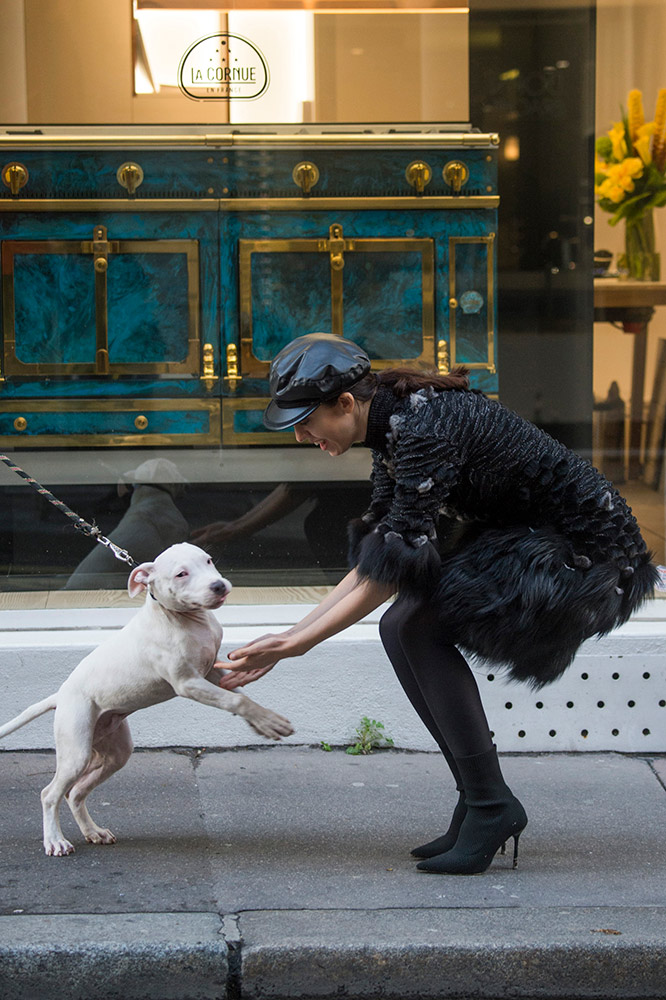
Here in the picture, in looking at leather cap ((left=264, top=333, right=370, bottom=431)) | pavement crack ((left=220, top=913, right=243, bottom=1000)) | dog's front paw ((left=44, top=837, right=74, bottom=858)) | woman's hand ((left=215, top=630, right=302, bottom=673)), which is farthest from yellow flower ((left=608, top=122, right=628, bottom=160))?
pavement crack ((left=220, top=913, right=243, bottom=1000))

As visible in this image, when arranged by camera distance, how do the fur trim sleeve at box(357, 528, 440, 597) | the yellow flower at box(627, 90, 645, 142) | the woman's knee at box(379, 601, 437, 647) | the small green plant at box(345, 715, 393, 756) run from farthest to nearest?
the yellow flower at box(627, 90, 645, 142), the small green plant at box(345, 715, 393, 756), the woman's knee at box(379, 601, 437, 647), the fur trim sleeve at box(357, 528, 440, 597)

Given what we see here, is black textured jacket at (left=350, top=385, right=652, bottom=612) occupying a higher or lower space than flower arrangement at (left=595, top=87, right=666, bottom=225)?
lower

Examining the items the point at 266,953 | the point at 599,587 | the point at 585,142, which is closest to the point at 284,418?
the point at 599,587

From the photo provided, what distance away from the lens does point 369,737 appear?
191 inches

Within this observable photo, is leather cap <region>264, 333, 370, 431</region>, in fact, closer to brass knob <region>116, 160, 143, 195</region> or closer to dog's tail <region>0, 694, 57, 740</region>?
dog's tail <region>0, 694, 57, 740</region>

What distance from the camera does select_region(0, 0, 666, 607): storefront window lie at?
16.4ft

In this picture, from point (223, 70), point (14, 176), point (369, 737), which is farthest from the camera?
point (14, 176)

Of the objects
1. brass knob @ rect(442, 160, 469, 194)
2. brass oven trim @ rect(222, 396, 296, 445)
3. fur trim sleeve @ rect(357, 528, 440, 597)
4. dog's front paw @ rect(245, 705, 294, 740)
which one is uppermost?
brass knob @ rect(442, 160, 469, 194)

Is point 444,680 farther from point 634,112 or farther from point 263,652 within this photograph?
point 634,112

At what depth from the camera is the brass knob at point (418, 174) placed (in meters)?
5.16

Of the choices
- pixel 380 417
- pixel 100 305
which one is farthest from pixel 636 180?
pixel 380 417

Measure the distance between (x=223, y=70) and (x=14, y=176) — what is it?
99 centimetres

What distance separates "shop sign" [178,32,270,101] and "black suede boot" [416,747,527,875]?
301 cm

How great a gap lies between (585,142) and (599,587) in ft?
9.20
